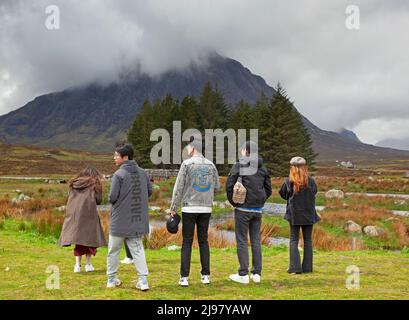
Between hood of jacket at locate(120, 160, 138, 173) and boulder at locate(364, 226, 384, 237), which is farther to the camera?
boulder at locate(364, 226, 384, 237)

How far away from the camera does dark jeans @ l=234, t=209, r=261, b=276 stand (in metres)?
7.72

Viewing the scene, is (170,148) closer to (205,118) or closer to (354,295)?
(205,118)

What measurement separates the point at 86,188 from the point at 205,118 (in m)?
51.9

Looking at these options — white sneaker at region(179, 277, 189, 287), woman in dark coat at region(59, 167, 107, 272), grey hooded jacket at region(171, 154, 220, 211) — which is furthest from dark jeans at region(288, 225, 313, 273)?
woman in dark coat at region(59, 167, 107, 272)

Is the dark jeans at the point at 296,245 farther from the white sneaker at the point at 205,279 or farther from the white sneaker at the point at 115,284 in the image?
the white sneaker at the point at 115,284

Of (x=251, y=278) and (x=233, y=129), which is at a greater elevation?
(x=233, y=129)

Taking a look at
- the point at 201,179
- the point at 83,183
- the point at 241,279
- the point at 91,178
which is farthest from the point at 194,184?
the point at 83,183

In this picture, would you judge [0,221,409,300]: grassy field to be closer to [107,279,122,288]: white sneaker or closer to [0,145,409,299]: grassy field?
[0,145,409,299]: grassy field

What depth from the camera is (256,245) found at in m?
7.93

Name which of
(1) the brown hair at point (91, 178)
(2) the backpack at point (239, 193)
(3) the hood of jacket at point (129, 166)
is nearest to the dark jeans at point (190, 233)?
(2) the backpack at point (239, 193)

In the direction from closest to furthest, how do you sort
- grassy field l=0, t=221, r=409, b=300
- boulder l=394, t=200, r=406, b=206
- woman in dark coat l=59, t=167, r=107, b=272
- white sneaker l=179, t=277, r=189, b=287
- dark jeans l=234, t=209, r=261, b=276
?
grassy field l=0, t=221, r=409, b=300 < white sneaker l=179, t=277, r=189, b=287 < dark jeans l=234, t=209, r=261, b=276 < woman in dark coat l=59, t=167, r=107, b=272 < boulder l=394, t=200, r=406, b=206

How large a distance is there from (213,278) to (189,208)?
179 cm

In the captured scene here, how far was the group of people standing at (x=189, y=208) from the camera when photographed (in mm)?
7027

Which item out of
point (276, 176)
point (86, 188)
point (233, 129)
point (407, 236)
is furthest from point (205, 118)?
point (86, 188)
